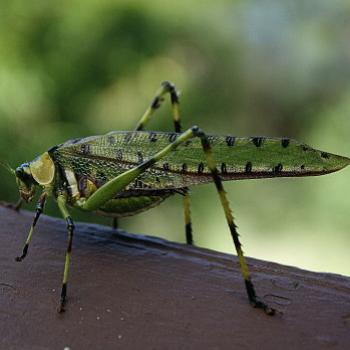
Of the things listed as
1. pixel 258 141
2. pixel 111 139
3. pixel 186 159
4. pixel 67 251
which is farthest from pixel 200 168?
pixel 67 251

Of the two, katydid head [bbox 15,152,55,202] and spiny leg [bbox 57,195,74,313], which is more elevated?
katydid head [bbox 15,152,55,202]

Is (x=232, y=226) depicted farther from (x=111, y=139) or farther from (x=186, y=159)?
(x=111, y=139)

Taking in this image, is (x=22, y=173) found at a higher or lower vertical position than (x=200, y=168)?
higher

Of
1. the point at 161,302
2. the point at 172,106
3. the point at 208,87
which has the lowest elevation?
the point at 161,302

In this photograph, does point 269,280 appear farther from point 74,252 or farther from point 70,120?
point 70,120

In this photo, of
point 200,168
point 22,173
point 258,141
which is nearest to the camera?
point 258,141

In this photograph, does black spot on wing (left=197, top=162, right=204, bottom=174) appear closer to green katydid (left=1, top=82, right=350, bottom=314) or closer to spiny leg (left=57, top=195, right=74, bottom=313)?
green katydid (left=1, top=82, right=350, bottom=314)

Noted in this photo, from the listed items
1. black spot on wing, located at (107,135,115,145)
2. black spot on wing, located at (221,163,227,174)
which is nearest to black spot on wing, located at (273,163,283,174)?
black spot on wing, located at (221,163,227,174)
